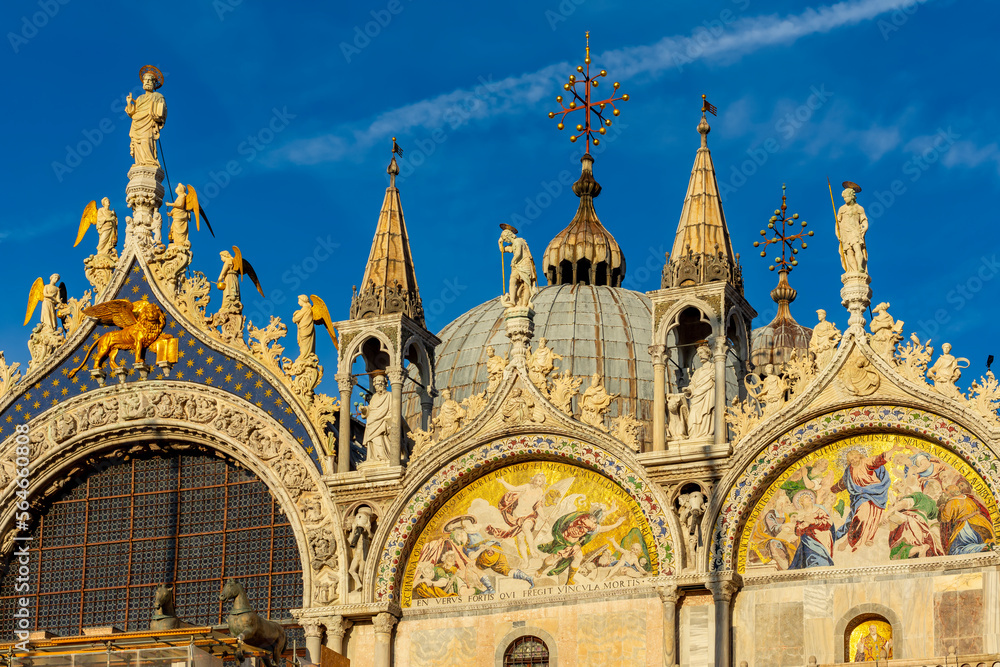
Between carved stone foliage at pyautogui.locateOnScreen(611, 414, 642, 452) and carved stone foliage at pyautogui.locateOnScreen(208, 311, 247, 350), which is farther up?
carved stone foliage at pyautogui.locateOnScreen(208, 311, 247, 350)

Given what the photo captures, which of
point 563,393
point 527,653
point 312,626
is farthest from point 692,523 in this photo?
point 312,626

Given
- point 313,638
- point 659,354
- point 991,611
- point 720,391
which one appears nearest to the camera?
point 991,611

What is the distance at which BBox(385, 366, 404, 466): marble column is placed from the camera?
33688 mm

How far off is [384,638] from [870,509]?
768 cm

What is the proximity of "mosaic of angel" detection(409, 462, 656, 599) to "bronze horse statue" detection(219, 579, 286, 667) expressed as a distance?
97.7 inches

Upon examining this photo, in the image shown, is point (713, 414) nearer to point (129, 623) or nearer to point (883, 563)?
point (883, 563)

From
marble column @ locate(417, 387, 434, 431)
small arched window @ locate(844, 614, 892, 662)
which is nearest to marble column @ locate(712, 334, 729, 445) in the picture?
small arched window @ locate(844, 614, 892, 662)

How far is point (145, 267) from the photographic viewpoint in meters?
36.2

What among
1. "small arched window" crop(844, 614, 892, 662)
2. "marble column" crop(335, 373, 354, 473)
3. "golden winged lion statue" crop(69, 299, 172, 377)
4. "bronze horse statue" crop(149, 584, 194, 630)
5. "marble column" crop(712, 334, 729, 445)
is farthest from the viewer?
"golden winged lion statue" crop(69, 299, 172, 377)

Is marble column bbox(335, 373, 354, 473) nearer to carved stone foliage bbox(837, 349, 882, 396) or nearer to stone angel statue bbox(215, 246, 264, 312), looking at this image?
stone angel statue bbox(215, 246, 264, 312)

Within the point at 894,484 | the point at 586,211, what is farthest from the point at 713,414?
the point at 586,211

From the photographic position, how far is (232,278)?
35531mm

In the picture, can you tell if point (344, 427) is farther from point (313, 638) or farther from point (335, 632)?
point (313, 638)

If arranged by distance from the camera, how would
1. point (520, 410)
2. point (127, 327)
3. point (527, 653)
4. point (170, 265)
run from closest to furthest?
point (527, 653), point (520, 410), point (127, 327), point (170, 265)
